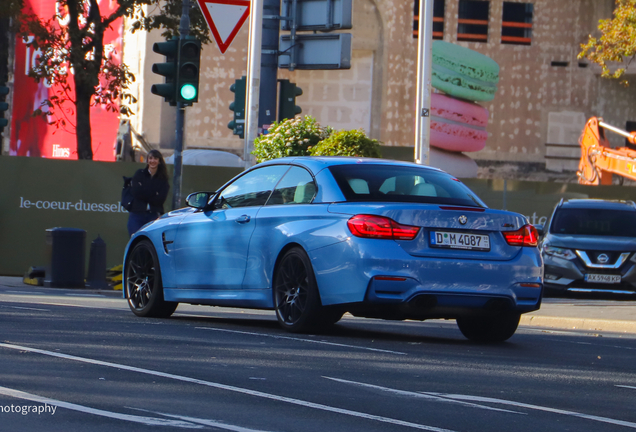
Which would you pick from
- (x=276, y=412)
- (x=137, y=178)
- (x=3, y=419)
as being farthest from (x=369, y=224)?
(x=137, y=178)

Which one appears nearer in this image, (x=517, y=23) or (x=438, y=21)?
(x=438, y=21)

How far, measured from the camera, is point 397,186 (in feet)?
31.7

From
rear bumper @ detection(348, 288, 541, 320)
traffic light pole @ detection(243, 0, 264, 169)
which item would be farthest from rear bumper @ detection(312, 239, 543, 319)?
traffic light pole @ detection(243, 0, 264, 169)

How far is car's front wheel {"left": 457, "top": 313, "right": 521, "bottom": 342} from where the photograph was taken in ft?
33.0

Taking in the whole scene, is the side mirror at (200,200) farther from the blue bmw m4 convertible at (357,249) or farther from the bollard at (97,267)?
the bollard at (97,267)

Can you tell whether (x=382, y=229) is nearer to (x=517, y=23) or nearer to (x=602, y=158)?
(x=602, y=158)

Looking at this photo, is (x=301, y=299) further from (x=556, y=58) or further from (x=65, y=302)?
(x=556, y=58)

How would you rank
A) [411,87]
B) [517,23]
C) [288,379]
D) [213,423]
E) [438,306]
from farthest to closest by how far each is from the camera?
[517,23]
[411,87]
[438,306]
[288,379]
[213,423]

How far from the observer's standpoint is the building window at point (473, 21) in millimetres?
41594

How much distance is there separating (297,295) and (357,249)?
0.85 metres

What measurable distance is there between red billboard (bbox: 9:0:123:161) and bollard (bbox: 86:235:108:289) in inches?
891

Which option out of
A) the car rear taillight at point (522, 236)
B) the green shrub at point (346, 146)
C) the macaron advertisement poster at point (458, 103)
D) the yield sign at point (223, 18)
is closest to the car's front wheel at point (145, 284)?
the car rear taillight at point (522, 236)

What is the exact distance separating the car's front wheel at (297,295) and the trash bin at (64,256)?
8.38m

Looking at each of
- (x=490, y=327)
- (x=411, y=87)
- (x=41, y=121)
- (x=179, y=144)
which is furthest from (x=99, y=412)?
(x=41, y=121)
